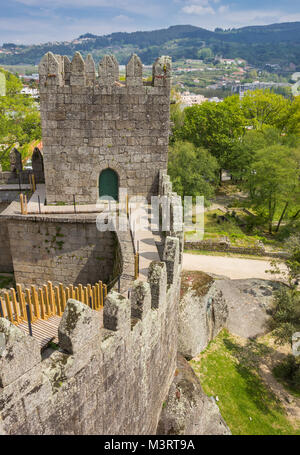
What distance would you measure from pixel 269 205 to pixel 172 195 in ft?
63.9

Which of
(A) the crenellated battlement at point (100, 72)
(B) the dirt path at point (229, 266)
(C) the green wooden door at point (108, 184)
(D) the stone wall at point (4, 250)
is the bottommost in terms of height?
(B) the dirt path at point (229, 266)

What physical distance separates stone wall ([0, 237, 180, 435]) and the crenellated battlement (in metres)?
6.92

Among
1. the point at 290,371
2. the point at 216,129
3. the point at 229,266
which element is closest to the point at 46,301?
the point at 290,371

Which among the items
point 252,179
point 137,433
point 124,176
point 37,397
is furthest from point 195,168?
point 37,397

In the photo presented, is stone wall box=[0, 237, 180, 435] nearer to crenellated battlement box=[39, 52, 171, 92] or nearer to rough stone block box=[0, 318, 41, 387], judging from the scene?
rough stone block box=[0, 318, 41, 387]

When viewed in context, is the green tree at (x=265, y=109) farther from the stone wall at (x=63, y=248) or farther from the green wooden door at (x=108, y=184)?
the stone wall at (x=63, y=248)

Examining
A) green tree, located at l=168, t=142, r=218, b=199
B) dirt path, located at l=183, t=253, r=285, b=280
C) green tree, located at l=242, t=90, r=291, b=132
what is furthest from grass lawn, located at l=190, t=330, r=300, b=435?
green tree, located at l=242, t=90, r=291, b=132

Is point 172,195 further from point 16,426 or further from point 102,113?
point 16,426

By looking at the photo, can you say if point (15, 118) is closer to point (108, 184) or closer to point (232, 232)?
point (108, 184)

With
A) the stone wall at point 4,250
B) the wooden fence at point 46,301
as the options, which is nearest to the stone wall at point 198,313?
the wooden fence at point 46,301

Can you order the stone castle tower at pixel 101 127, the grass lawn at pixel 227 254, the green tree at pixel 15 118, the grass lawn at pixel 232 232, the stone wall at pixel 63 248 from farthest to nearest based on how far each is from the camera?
the green tree at pixel 15 118
the grass lawn at pixel 232 232
the grass lawn at pixel 227 254
the stone wall at pixel 63 248
the stone castle tower at pixel 101 127

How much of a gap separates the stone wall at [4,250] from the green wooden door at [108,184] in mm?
4511

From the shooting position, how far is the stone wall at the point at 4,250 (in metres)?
14.1

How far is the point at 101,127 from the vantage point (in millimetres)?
11844
